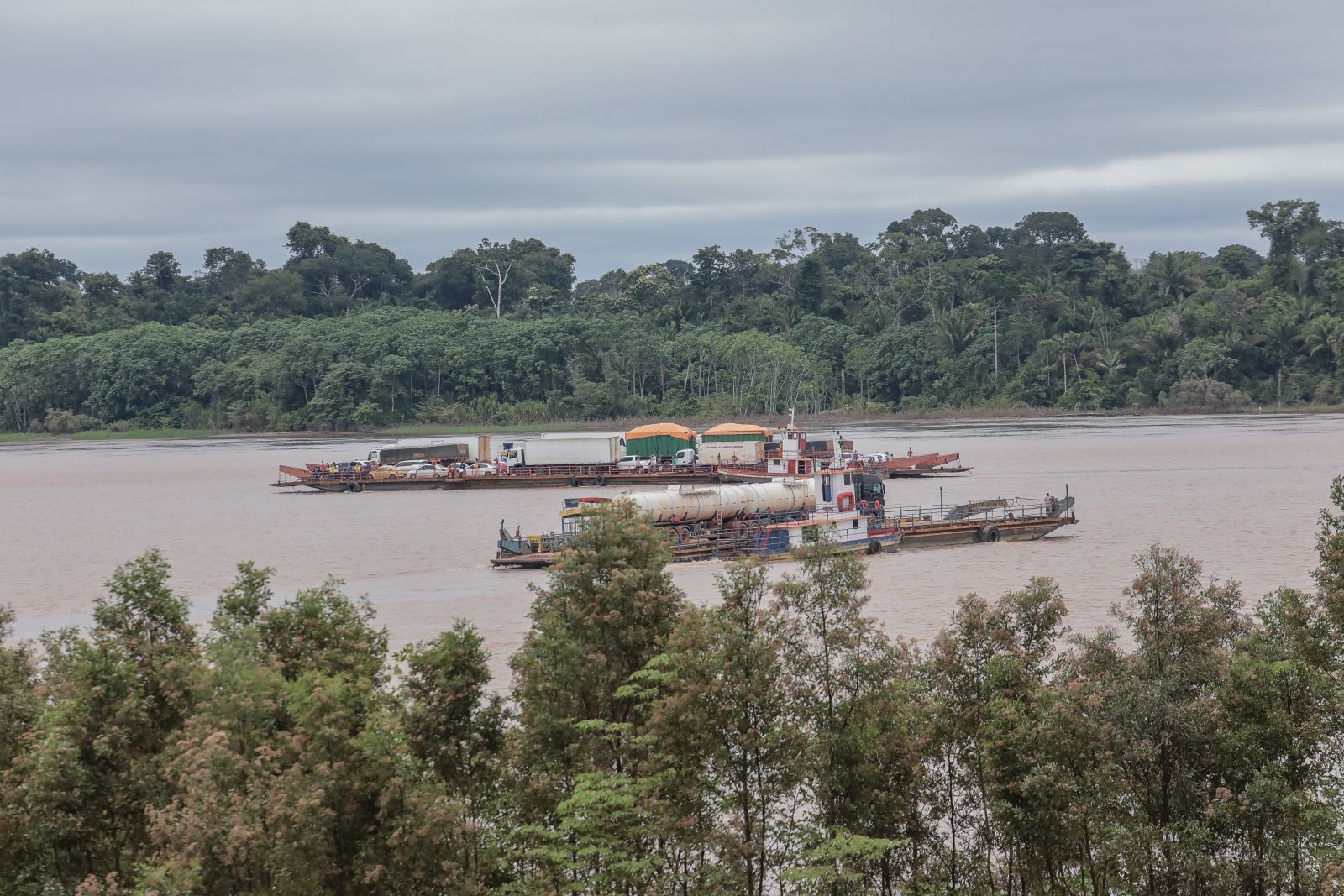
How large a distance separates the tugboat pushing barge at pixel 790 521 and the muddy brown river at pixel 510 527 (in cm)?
101

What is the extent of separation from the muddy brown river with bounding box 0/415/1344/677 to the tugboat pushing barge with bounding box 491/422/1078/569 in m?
1.01

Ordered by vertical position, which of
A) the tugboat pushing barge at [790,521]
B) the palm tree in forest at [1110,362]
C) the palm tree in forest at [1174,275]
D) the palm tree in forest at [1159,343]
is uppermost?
the palm tree in forest at [1174,275]

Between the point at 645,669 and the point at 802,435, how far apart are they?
210 ft

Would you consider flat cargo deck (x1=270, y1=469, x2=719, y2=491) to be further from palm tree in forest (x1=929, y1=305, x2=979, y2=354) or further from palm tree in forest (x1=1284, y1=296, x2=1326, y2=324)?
palm tree in forest (x1=1284, y1=296, x2=1326, y2=324)

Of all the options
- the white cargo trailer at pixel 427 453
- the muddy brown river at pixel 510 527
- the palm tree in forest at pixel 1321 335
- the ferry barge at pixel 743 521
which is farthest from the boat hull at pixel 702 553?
the palm tree in forest at pixel 1321 335

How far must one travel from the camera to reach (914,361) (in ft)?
542

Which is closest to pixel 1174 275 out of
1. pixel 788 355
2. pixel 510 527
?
pixel 788 355

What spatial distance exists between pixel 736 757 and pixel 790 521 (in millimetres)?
36757

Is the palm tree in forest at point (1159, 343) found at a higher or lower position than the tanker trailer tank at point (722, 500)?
higher

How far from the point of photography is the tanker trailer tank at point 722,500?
51.7 metres

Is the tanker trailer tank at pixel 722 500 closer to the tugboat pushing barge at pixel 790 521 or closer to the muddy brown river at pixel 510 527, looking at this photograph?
the tugboat pushing barge at pixel 790 521

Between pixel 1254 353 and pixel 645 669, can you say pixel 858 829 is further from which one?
pixel 1254 353

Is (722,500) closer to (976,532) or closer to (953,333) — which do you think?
(976,532)

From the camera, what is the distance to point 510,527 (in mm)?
64562
